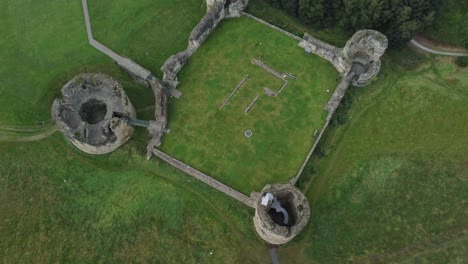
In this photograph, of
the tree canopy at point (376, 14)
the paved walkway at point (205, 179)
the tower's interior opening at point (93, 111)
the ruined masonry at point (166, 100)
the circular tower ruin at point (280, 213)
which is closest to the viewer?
the circular tower ruin at point (280, 213)

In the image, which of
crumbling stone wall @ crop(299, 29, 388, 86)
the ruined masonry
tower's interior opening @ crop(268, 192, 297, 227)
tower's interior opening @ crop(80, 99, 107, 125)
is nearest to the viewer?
tower's interior opening @ crop(268, 192, 297, 227)

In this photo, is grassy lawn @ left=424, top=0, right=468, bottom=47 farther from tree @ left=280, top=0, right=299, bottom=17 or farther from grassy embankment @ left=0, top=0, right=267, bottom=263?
grassy embankment @ left=0, top=0, right=267, bottom=263

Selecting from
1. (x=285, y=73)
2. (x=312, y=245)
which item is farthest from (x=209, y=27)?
(x=312, y=245)

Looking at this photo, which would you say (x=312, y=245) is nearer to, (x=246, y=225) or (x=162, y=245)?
(x=246, y=225)

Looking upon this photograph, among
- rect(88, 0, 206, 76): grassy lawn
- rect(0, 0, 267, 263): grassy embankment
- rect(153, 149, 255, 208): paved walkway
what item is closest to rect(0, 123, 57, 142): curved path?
rect(0, 0, 267, 263): grassy embankment

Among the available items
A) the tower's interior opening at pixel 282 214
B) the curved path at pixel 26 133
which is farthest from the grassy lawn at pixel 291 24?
the curved path at pixel 26 133

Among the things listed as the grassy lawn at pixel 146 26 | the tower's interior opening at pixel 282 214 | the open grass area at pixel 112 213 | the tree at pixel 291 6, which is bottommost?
the open grass area at pixel 112 213

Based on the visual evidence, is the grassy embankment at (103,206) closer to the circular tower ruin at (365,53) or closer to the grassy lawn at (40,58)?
the grassy lawn at (40,58)
